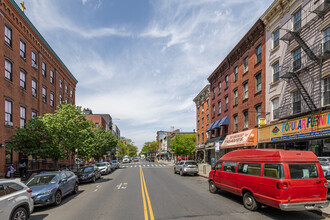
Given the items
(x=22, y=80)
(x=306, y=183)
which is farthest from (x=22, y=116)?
(x=306, y=183)

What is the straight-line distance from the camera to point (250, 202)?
8641 mm

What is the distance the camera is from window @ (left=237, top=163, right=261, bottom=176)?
8.41 m

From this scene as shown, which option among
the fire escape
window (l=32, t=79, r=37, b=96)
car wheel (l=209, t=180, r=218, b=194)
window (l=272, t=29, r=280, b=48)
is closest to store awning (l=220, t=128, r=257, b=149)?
the fire escape

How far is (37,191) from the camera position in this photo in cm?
952

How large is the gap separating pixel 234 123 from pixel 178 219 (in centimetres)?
2139

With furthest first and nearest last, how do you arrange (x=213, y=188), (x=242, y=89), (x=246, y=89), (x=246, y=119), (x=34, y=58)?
(x=242, y=89) < (x=34, y=58) < (x=246, y=89) < (x=246, y=119) < (x=213, y=188)

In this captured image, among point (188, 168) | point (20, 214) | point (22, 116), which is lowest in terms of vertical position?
point (188, 168)

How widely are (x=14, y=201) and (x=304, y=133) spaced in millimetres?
16026

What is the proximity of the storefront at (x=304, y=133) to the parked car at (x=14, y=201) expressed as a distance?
49.8 ft

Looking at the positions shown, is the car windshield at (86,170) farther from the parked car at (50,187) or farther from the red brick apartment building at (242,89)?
the red brick apartment building at (242,89)

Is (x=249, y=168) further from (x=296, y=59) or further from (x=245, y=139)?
(x=245, y=139)

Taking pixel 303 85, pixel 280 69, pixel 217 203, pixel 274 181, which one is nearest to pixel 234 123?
pixel 280 69

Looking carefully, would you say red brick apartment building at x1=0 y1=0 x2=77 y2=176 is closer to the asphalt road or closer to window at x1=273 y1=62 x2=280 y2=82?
the asphalt road

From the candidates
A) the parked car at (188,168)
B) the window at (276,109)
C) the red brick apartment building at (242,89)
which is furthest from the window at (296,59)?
the parked car at (188,168)
